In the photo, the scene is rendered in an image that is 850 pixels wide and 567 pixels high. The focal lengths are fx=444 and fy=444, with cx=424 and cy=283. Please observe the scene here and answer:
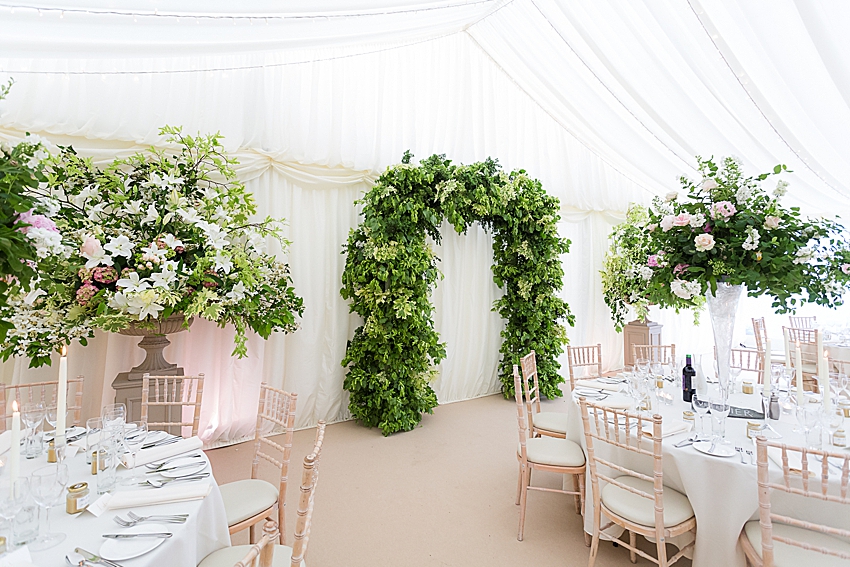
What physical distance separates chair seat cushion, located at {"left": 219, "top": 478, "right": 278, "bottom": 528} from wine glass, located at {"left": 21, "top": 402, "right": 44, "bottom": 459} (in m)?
0.80

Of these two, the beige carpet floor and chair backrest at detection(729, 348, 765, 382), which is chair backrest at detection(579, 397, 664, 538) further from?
chair backrest at detection(729, 348, 765, 382)

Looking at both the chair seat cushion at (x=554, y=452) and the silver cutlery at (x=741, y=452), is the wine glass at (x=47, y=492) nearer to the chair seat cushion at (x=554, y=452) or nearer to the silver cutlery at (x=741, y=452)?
the chair seat cushion at (x=554, y=452)

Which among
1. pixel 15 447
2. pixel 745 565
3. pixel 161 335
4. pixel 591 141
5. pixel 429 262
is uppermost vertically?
pixel 591 141

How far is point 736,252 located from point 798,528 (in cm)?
135

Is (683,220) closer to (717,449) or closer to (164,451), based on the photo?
(717,449)

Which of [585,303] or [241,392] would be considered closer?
[241,392]

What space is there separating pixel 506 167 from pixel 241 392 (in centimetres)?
406

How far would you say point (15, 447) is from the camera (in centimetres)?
135

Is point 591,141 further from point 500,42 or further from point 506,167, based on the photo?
point 500,42

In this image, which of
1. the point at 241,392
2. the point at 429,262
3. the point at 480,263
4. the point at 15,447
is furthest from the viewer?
the point at 480,263

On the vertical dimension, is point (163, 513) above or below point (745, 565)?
above

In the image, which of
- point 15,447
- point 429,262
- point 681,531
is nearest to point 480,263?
point 429,262

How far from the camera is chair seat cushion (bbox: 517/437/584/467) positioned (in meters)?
2.63

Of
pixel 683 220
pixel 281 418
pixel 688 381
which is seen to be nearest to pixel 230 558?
pixel 281 418
